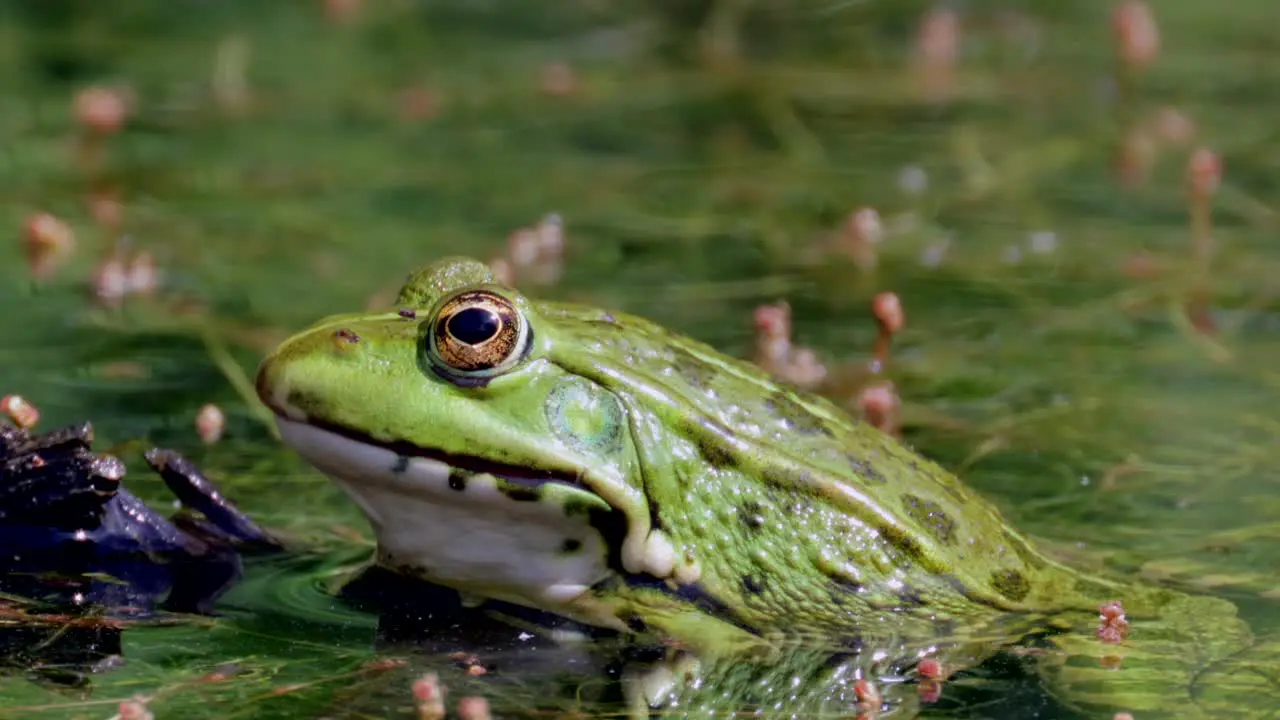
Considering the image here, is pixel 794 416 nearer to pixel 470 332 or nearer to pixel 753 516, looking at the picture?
pixel 753 516

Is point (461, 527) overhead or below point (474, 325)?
below

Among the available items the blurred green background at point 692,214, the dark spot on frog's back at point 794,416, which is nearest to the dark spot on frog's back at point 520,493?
the blurred green background at point 692,214

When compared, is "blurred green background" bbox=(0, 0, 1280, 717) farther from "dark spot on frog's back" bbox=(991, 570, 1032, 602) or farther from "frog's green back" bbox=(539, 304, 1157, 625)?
"frog's green back" bbox=(539, 304, 1157, 625)

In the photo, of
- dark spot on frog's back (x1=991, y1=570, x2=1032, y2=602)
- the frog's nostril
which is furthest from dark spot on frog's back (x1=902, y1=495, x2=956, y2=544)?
the frog's nostril

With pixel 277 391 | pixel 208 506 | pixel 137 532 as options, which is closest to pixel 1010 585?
pixel 277 391

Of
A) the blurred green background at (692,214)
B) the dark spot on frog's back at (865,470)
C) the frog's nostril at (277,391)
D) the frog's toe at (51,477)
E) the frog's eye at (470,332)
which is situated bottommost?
the frog's toe at (51,477)

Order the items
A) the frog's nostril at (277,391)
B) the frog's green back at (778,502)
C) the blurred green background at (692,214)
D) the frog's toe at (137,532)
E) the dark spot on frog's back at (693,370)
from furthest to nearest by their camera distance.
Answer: the blurred green background at (692,214) < the frog's toe at (137,532) < the dark spot on frog's back at (693,370) < the frog's green back at (778,502) < the frog's nostril at (277,391)

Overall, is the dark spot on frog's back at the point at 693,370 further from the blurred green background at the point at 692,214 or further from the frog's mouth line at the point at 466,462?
the blurred green background at the point at 692,214
